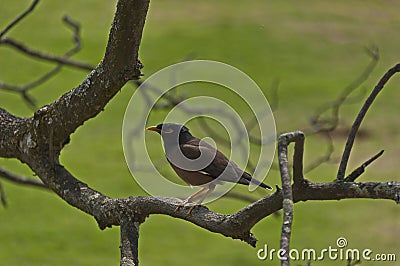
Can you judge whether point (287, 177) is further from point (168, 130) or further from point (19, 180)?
point (19, 180)

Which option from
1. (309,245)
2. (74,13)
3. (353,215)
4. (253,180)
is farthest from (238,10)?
(253,180)

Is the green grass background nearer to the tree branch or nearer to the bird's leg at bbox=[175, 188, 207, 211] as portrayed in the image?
the tree branch

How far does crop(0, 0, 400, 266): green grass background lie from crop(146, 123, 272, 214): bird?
3305 mm

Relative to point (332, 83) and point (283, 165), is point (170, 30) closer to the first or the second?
point (332, 83)

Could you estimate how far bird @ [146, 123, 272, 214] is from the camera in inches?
90.1

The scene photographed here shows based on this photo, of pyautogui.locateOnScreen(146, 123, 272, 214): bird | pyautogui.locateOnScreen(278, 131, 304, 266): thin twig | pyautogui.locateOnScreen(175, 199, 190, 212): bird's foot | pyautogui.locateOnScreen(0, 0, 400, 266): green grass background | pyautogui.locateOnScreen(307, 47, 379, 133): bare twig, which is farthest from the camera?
pyautogui.locateOnScreen(0, 0, 400, 266): green grass background

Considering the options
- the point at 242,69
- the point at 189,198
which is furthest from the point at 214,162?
the point at 242,69

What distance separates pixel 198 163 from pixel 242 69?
1053 centimetres

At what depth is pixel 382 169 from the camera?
32.6 feet

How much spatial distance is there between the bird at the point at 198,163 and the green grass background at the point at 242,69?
3305mm

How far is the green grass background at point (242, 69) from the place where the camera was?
7688mm

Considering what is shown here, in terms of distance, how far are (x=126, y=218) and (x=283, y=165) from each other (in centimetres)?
76

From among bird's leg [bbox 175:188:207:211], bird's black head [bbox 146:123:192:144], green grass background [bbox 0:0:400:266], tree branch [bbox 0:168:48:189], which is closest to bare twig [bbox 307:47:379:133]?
bird's black head [bbox 146:123:192:144]

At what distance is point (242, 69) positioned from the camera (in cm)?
1286
